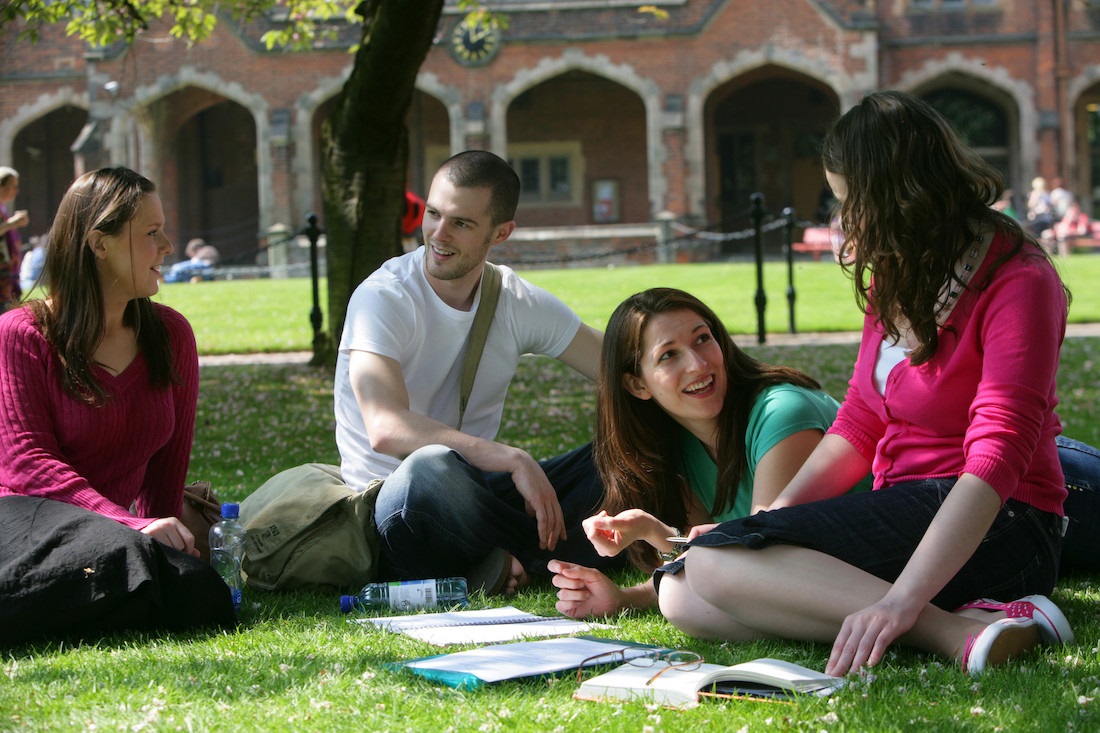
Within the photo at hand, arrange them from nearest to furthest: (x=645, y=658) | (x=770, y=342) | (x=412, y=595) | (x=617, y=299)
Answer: (x=645, y=658), (x=412, y=595), (x=770, y=342), (x=617, y=299)

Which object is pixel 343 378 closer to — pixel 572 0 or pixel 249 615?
pixel 249 615

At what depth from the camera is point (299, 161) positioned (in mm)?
30141

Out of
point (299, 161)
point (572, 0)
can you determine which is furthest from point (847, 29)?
point (299, 161)

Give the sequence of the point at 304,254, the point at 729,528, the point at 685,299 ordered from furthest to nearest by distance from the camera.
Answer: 1. the point at 304,254
2. the point at 685,299
3. the point at 729,528

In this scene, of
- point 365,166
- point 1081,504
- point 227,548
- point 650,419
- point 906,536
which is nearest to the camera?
point 906,536

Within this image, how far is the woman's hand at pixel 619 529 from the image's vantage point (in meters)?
3.54

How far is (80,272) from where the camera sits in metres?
3.97

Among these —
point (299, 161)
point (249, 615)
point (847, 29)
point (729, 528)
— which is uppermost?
point (847, 29)

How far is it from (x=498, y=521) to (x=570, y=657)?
43.8 inches

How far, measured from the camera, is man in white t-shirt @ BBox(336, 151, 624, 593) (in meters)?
4.03

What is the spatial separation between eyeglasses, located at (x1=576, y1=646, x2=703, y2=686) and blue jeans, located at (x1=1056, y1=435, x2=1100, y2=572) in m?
1.26

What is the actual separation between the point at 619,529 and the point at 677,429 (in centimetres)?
54

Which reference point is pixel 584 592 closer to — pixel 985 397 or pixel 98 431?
pixel 985 397

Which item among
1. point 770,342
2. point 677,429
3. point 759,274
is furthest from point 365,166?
point 677,429
